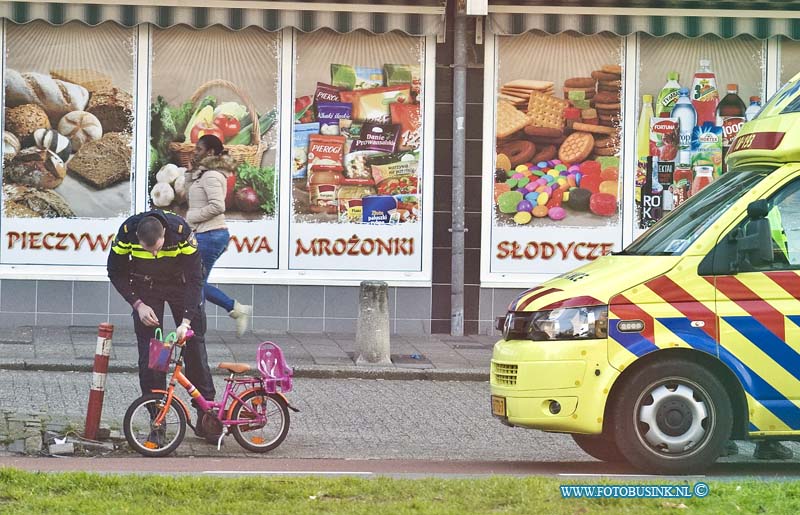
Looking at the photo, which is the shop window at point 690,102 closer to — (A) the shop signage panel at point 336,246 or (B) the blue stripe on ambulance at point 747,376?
(A) the shop signage panel at point 336,246

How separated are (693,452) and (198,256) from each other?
3.67 m

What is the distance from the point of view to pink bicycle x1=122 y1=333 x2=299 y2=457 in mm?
9391

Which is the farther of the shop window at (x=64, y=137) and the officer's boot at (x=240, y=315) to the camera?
the shop window at (x=64, y=137)

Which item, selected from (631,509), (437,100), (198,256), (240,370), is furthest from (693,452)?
(437,100)

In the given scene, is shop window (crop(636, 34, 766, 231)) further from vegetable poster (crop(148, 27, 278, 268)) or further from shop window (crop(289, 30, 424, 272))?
vegetable poster (crop(148, 27, 278, 268))

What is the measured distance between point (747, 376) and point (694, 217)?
111 centimetres

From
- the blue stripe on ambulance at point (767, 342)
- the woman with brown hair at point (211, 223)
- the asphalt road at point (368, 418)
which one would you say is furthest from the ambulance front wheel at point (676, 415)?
the woman with brown hair at point (211, 223)

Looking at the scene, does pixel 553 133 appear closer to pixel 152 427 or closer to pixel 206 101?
pixel 206 101

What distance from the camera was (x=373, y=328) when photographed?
14.1m

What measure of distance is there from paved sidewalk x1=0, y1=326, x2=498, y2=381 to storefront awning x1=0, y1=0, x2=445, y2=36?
353 centimetres

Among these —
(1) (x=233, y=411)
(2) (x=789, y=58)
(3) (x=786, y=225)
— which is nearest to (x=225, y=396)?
(1) (x=233, y=411)

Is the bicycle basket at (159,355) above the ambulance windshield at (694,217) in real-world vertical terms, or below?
below

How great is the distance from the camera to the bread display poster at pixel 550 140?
1703cm

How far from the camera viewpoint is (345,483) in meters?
7.47
